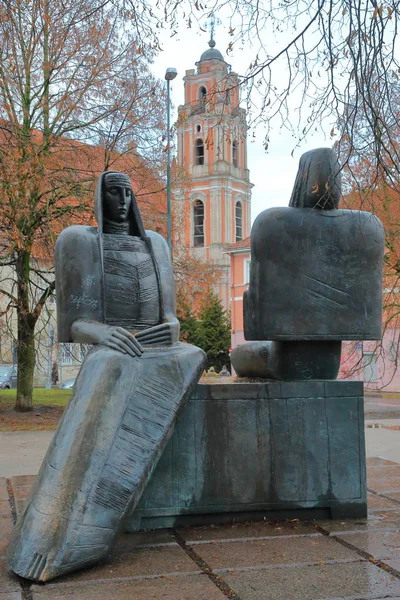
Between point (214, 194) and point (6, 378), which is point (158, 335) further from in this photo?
point (214, 194)

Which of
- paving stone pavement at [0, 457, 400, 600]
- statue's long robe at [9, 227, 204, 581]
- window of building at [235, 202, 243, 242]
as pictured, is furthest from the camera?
window of building at [235, 202, 243, 242]

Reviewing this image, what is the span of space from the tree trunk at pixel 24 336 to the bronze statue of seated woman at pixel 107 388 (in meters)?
10.5

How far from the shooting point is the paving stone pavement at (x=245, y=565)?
3.71 metres

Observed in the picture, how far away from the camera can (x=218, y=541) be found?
467 centimetres

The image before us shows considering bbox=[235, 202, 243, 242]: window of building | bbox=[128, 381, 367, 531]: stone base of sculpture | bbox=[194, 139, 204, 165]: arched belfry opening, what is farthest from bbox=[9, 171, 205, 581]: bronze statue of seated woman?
bbox=[194, 139, 204, 165]: arched belfry opening

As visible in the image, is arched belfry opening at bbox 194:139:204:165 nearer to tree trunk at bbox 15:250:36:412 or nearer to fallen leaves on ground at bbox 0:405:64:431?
fallen leaves on ground at bbox 0:405:64:431

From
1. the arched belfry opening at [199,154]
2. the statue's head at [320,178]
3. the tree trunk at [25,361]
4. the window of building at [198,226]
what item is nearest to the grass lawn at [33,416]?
the tree trunk at [25,361]

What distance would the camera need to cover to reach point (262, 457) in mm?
5164

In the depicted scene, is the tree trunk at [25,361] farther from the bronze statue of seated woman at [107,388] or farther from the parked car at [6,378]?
the parked car at [6,378]

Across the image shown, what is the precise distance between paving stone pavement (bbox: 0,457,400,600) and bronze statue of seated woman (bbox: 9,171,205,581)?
19 centimetres

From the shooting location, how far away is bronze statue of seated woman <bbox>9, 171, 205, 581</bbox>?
403cm

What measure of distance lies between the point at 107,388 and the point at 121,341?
35cm

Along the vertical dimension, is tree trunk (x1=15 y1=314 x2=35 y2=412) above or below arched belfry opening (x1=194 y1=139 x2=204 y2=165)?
below

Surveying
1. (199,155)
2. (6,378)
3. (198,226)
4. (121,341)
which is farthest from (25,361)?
(199,155)
